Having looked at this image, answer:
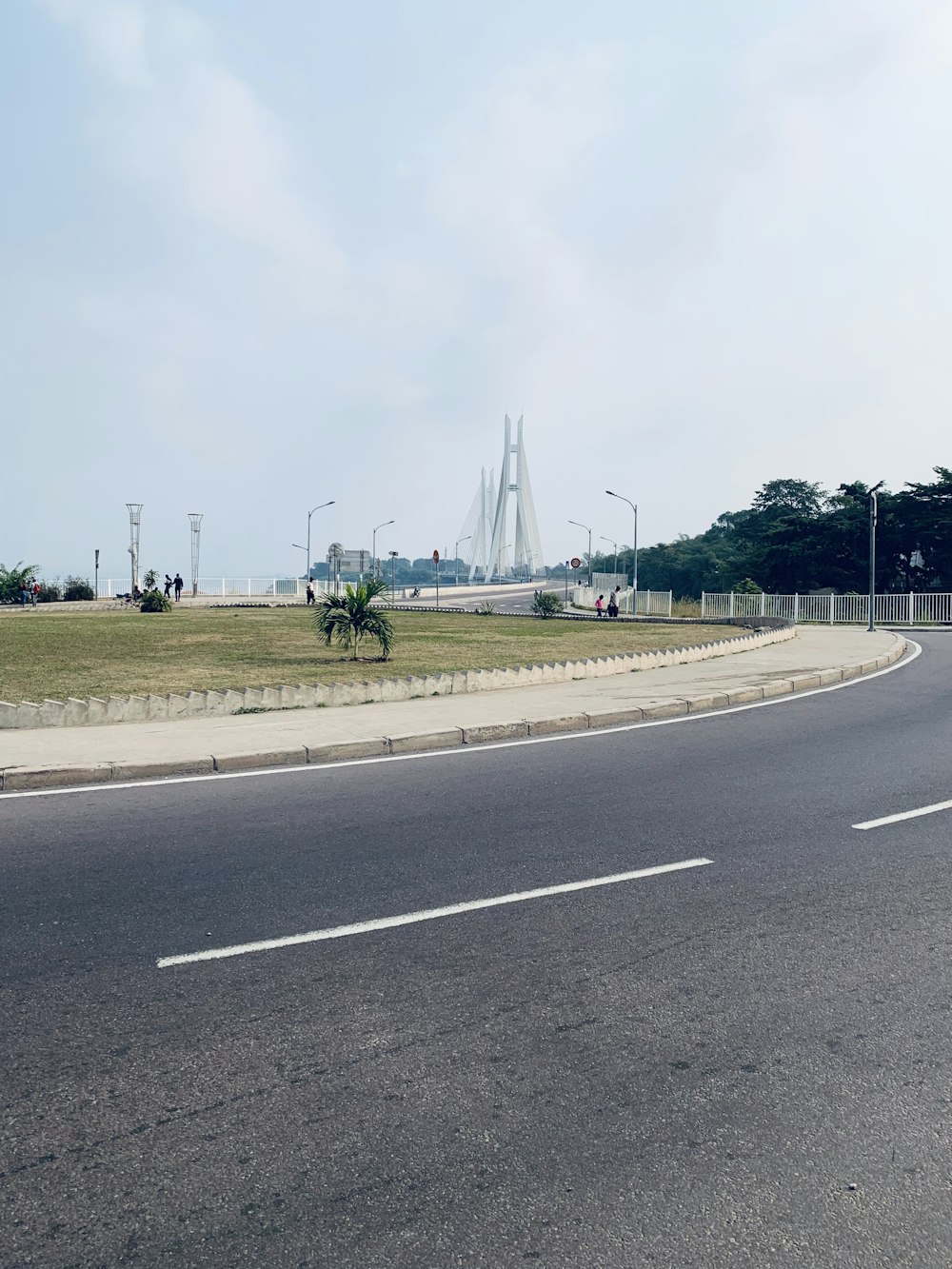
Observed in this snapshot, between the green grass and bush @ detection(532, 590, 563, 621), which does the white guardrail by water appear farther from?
bush @ detection(532, 590, 563, 621)

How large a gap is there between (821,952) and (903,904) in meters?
0.98

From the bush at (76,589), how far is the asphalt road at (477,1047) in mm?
55782

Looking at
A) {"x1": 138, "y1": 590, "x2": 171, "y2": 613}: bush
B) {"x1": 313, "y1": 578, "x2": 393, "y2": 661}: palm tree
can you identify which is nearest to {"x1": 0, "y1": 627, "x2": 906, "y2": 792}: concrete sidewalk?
{"x1": 313, "y1": 578, "x2": 393, "y2": 661}: palm tree

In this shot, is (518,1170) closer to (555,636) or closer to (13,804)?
(13,804)

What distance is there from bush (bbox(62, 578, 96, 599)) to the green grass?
15.2 metres

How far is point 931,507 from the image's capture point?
52.5m

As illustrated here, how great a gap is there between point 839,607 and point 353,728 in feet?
127

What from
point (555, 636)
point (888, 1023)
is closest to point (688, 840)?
point (888, 1023)

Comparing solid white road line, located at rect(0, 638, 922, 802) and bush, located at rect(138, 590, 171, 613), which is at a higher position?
bush, located at rect(138, 590, 171, 613)

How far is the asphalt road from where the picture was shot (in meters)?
2.82

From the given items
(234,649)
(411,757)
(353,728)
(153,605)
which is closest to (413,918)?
(411,757)

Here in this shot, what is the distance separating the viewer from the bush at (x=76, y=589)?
58719 mm

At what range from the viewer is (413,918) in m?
5.18

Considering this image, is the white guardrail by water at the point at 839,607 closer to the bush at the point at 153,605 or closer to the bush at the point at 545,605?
the bush at the point at 545,605
